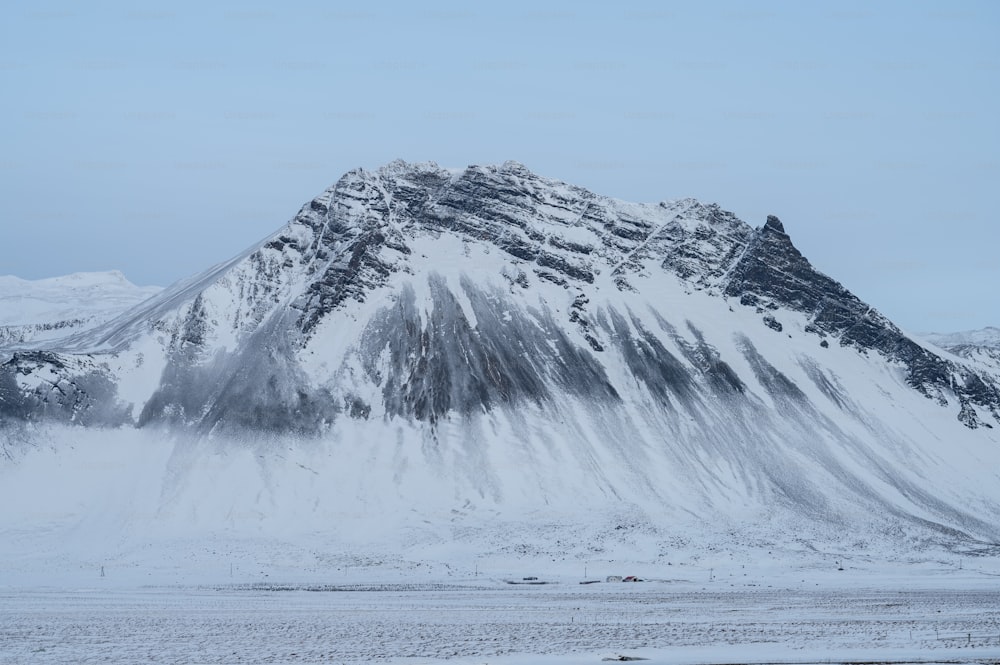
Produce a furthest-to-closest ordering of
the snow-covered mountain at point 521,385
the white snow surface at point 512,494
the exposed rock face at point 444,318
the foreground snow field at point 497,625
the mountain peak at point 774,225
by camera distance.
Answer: the mountain peak at point 774,225
the exposed rock face at point 444,318
the snow-covered mountain at point 521,385
the white snow surface at point 512,494
the foreground snow field at point 497,625

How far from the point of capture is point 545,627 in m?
48.2

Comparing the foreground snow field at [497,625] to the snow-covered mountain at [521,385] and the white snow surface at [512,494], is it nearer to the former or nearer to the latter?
the white snow surface at [512,494]

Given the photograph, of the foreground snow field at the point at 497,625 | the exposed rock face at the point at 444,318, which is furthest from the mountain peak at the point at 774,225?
the foreground snow field at the point at 497,625

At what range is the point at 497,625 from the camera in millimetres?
49125

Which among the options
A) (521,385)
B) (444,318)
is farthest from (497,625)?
(444,318)

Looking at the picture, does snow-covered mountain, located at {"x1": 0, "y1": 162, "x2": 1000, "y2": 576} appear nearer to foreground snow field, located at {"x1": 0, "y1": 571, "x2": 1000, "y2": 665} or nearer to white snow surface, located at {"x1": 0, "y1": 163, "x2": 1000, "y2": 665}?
white snow surface, located at {"x1": 0, "y1": 163, "x2": 1000, "y2": 665}

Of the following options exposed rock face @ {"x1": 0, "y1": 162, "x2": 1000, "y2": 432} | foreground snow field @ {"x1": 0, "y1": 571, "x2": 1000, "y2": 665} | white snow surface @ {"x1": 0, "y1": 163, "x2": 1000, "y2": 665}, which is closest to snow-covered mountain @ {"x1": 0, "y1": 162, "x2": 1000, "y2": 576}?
exposed rock face @ {"x1": 0, "y1": 162, "x2": 1000, "y2": 432}

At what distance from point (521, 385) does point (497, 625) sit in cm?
8138

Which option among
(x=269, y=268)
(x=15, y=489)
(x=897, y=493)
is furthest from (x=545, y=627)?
(x=269, y=268)

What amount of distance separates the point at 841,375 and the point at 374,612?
359 feet

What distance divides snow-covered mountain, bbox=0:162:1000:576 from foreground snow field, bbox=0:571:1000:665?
3317cm

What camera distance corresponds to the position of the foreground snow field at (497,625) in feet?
129

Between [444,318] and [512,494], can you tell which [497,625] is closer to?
[512,494]

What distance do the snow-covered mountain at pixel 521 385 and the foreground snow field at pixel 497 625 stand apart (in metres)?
33.2
